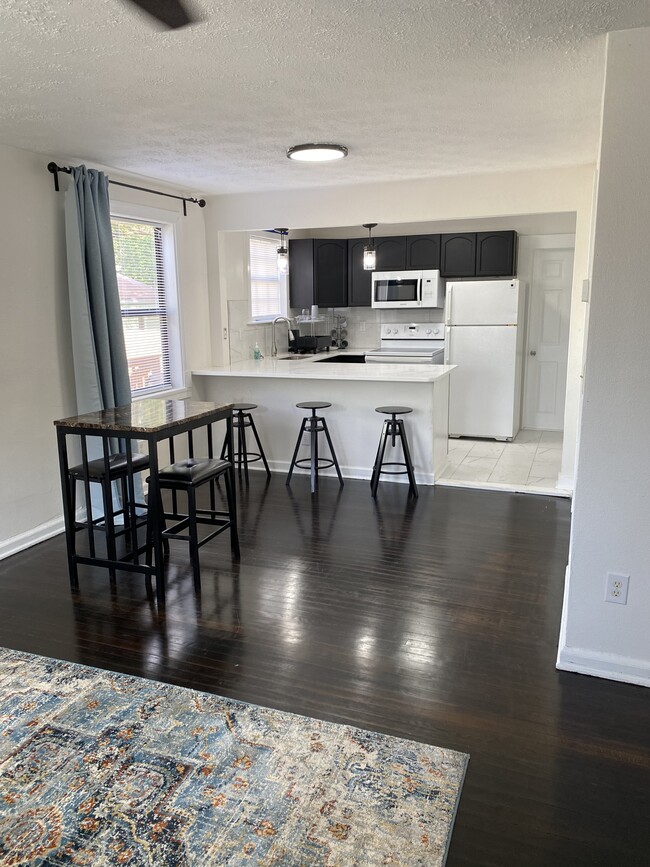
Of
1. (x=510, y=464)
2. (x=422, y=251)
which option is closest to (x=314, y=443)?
(x=510, y=464)

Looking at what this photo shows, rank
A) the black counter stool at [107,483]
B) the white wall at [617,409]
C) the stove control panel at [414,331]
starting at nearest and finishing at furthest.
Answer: the white wall at [617,409] → the black counter stool at [107,483] → the stove control panel at [414,331]

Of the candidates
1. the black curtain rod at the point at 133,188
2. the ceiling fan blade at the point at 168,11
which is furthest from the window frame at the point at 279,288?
the ceiling fan blade at the point at 168,11

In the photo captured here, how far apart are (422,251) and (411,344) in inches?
40.4

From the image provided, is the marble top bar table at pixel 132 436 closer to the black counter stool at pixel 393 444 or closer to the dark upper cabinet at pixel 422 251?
the black counter stool at pixel 393 444

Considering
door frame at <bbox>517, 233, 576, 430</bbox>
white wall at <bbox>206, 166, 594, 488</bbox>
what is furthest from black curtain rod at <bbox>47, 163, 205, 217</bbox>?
door frame at <bbox>517, 233, 576, 430</bbox>

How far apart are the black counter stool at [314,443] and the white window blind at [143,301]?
120 cm

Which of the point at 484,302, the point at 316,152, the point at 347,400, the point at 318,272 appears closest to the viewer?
the point at 316,152

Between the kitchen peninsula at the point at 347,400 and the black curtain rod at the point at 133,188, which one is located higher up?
the black curtain rod at the point at 133,188

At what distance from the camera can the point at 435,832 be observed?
173 cm

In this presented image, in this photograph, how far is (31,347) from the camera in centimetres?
380

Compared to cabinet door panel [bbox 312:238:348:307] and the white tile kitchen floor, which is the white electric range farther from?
the white tile kitchen floor

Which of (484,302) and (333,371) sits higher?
(484,302)

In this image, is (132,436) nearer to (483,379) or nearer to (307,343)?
(483,379)

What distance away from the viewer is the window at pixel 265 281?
6.75m
